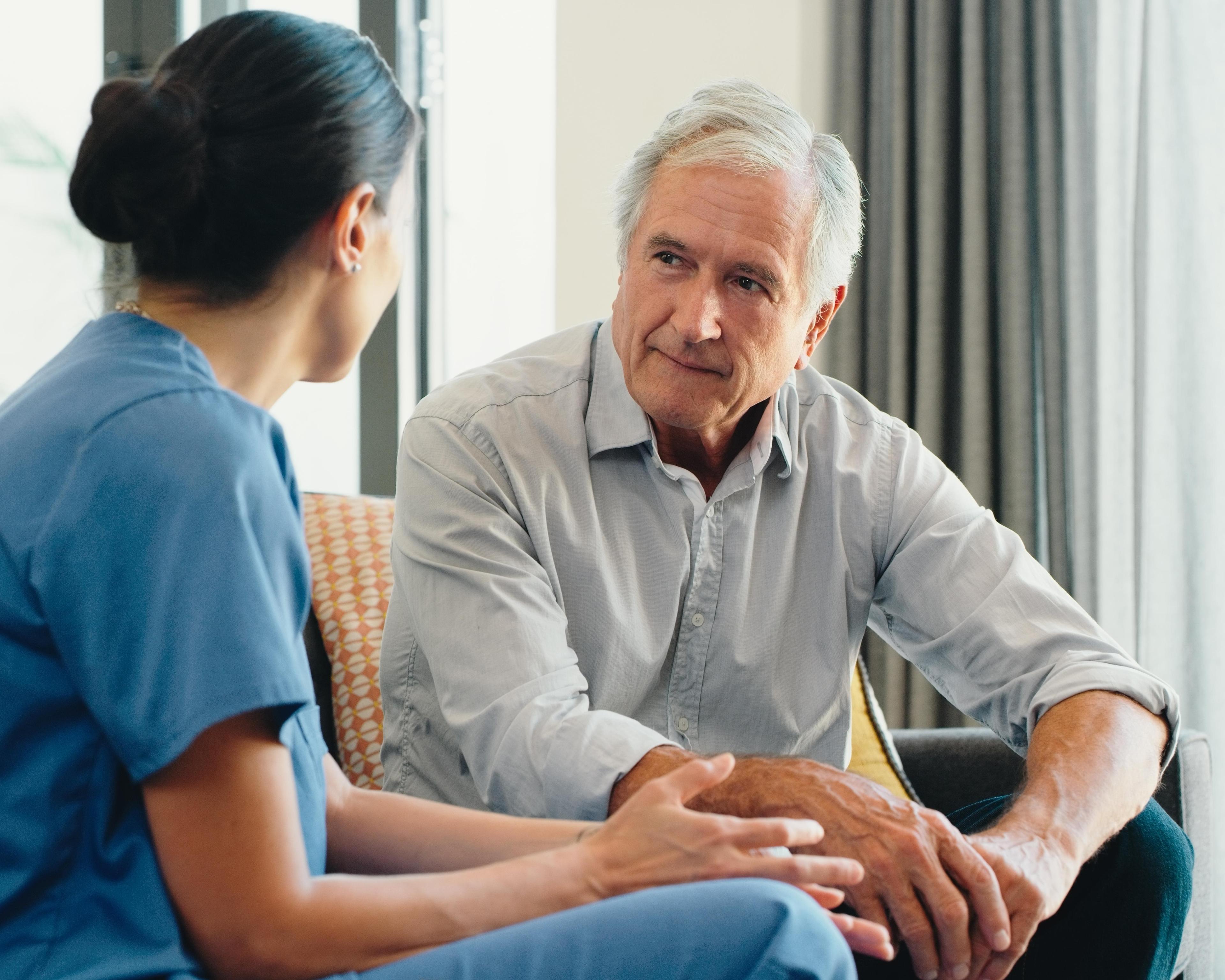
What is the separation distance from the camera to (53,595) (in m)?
0.75

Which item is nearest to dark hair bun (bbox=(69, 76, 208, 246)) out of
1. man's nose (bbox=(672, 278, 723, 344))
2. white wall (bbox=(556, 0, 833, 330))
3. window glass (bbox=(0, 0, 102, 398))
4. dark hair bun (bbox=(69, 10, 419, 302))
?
dark hair bun (bbox=(69, 10, 419, 302))

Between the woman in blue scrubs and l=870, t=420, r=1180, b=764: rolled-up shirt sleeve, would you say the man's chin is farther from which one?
the woman in blue scrubs

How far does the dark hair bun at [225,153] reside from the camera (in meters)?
0.87

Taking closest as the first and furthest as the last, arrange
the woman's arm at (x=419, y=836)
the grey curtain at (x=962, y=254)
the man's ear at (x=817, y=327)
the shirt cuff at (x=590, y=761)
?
the woman's arm at (x=419, y=836)
the shirt cuff at (x=590, y=761)
the man's ear at (x=817, y=327)
the grey curtain at (x=962, y=254)

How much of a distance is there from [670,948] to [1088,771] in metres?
0.68

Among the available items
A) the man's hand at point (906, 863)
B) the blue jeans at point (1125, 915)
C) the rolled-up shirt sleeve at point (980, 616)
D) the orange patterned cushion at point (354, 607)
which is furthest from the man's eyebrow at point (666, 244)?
the blue jeans at point (1125, 915)

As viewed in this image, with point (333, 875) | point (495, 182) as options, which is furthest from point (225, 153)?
point (495, 182)

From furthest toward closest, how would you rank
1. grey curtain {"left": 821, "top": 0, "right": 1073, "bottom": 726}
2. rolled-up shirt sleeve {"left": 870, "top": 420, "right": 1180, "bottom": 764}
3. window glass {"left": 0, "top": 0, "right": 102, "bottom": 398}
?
grey curtain {"left": 821, "top": 0, "right": 1073, "bottom": 726}, window glass {"left": 0, "top": 0, "right": 102, "bottom": 398}, rolled-up shirt sleeve {"left": 870, "top": 420, "right": 1180, "bottom": 764}

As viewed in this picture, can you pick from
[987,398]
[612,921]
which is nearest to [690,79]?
[987,398]

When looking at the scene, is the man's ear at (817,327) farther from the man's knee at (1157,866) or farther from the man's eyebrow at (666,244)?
the man's knee at (1157,866)

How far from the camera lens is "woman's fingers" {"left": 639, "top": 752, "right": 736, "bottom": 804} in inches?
38.2

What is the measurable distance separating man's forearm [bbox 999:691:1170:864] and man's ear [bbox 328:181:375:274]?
2.69 ft

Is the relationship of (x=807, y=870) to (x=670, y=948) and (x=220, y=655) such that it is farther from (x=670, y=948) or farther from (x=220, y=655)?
(x=220, y=655)

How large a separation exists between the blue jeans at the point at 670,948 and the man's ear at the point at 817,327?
958 millimetres
